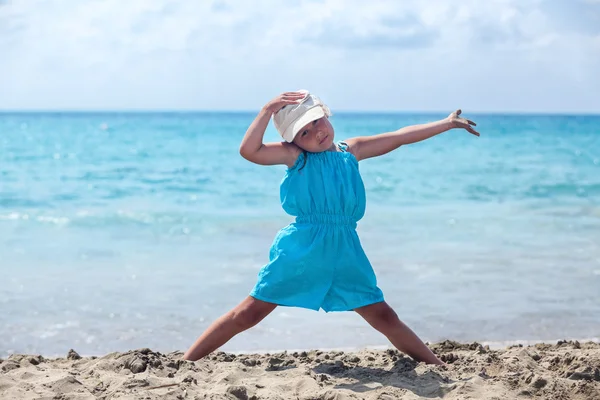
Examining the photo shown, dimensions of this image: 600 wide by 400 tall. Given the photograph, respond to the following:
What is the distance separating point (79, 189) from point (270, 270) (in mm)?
11902

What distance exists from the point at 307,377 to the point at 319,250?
0.62 meters

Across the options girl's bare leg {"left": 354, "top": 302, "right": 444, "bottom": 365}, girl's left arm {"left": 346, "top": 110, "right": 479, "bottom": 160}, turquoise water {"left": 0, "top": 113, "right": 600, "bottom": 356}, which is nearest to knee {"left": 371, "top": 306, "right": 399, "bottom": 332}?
girl's bare leg {"left": 354, "top": 302, "right": 444, "bottom": 365}

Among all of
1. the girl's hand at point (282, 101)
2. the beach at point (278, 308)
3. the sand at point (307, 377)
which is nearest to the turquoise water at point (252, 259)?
the beach at point (278, 308)

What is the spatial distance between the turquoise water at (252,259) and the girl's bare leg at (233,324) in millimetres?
1237

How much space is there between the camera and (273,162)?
375cm

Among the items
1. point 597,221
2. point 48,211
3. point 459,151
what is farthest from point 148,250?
point 459,151

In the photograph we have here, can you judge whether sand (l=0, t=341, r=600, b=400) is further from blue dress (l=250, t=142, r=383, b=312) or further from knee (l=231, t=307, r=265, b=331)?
blue dress (l=250, t=142, r=383, b=312)

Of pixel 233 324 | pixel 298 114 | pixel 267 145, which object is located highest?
pixel 298 114

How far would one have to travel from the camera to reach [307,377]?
143 inches

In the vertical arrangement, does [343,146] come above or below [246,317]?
above

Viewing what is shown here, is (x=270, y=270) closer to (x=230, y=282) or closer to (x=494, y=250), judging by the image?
(x=230, y=282)

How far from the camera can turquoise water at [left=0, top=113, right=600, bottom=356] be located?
5.52 metres

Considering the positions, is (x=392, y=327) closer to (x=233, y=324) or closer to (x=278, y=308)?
(x=233, y=324)

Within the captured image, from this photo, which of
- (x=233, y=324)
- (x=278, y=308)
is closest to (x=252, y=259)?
(x=278, y=308)
